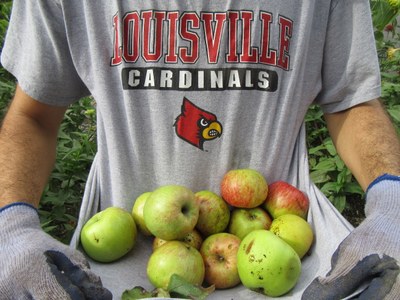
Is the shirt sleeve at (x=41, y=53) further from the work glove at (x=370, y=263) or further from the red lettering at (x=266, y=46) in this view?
the work glove at (x=370, y=263)

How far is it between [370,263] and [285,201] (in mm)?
541

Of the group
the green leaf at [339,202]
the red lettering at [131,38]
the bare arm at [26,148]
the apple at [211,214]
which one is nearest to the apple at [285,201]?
the apple at [211,214]

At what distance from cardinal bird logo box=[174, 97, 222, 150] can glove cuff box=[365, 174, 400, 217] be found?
1.80 feet

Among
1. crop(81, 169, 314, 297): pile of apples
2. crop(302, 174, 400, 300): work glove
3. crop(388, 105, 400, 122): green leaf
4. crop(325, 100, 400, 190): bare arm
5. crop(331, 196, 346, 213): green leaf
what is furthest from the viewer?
crop(388, 105, 400, 122): green leaf

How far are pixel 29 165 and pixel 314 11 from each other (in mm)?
1093

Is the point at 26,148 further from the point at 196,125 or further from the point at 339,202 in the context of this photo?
the point at 339,202

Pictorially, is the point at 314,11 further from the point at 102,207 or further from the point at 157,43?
the point at 102,207

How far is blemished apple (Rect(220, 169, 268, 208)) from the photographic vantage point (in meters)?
1.77

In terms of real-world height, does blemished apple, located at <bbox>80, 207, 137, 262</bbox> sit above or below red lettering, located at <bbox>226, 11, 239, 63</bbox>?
below

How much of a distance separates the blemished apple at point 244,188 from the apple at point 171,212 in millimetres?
141

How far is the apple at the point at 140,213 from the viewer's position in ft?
5.96

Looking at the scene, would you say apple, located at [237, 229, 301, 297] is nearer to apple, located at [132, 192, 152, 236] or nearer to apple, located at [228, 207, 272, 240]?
apple, located at [228, 207, 272, 240]

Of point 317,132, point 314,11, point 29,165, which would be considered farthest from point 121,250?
point 317,132

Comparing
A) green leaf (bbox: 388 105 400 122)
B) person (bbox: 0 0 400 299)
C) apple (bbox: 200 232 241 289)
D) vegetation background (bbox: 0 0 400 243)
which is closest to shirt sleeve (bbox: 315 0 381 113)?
person (bbox: 0 0 400 299)
